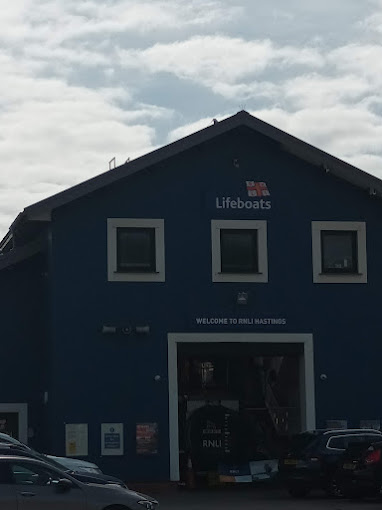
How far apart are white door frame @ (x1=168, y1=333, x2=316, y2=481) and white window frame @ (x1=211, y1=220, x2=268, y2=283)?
156 cm

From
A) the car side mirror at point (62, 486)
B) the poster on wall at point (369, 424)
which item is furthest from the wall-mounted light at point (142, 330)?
the car side mirror at point (62, 486)

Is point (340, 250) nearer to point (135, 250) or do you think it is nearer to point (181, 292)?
point (181, 292)

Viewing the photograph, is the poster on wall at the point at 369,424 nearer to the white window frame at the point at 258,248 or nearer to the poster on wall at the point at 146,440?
the white window frame at the point at 258,248

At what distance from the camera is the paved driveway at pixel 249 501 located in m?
26.5

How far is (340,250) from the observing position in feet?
111

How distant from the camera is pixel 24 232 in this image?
34.7 metres

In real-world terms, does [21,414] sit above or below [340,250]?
below

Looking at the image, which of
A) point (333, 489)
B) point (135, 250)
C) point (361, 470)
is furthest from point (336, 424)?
point (135, 250)

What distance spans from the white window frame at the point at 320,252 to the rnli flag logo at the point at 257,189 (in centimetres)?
165

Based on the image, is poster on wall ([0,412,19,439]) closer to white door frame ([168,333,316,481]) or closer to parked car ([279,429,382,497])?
white door frame ([168,333,316,481])

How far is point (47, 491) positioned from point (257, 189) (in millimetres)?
16309

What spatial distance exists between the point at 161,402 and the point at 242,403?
5.21m

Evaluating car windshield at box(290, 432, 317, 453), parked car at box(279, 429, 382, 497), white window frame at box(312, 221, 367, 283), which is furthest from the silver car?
white window frame at box(312, 221, 367, 283)

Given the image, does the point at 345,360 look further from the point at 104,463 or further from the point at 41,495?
the point at 41,495
